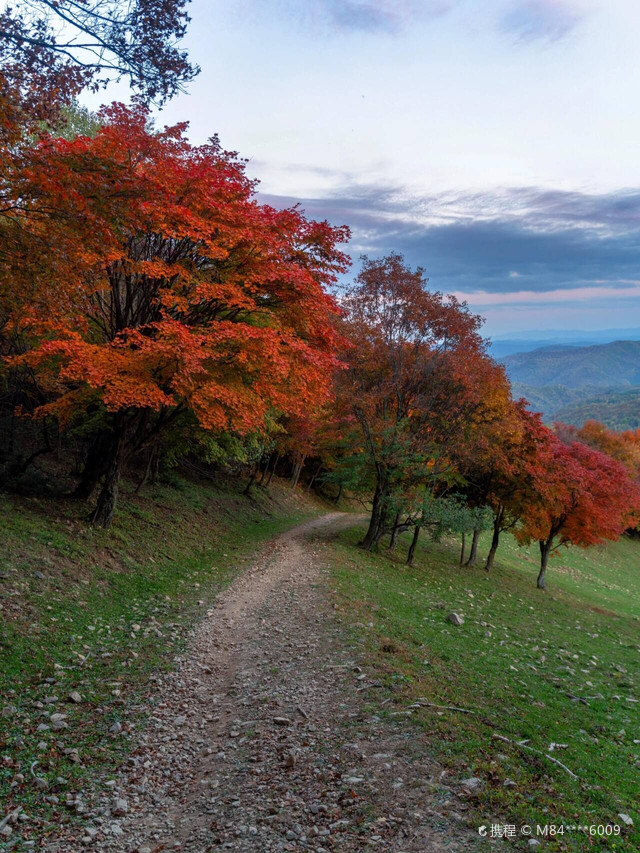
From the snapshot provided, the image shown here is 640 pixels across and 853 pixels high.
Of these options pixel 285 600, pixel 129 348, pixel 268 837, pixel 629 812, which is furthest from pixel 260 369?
pixel 629 812

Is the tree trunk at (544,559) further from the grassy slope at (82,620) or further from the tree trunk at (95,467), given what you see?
the tree trunk at (95,467)

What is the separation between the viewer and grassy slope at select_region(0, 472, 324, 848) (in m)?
5.99

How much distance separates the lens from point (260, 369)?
14.0m

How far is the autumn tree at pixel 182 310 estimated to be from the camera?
11992 mm

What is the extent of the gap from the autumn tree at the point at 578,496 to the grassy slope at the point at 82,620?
17019 millimetres

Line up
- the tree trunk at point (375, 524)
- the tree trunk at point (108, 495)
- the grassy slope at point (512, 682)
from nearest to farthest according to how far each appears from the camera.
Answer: the grassy slope at point (512, 682) → the tree trunk at point (108, 495) → the tree trunk at point (375, 524)

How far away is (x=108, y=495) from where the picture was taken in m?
15.9

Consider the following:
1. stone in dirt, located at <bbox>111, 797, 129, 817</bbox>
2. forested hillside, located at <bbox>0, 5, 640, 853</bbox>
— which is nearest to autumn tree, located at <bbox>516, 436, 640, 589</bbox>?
forested hillside, located at <bbox>0, 5, 640, 853</bbox>

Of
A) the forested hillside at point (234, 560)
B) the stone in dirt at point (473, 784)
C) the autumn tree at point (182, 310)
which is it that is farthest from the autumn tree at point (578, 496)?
the stone in dirt at point (473, 784)

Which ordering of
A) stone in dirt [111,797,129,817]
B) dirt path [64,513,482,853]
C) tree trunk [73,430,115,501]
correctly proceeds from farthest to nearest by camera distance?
tree trunk [73,430,115,501], stone in dirt [111,797,129,817], dirt path [64,513,482,853]

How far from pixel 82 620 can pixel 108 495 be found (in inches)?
261

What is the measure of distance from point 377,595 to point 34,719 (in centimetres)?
1072

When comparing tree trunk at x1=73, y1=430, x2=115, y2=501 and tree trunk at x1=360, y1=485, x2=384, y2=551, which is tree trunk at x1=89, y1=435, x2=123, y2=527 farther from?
tree trunk at x1=360, y1=485, x2=384, y2=551

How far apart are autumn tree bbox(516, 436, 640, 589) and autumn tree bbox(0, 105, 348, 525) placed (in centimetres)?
1638
